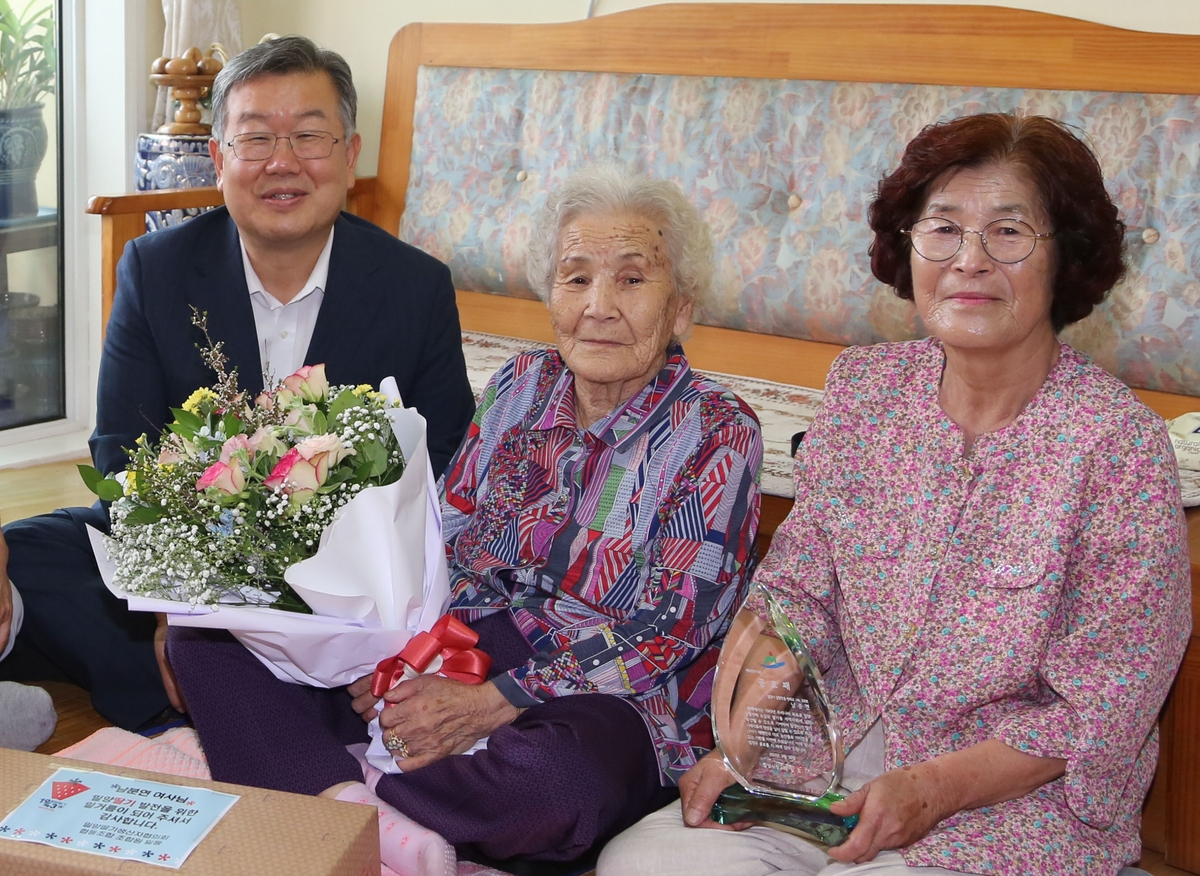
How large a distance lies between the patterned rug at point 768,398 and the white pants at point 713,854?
32.9 inches

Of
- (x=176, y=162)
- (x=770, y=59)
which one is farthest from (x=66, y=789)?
(x=176, y=162)

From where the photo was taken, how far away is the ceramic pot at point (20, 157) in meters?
4.05

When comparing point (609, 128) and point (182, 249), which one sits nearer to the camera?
point (182, 249)

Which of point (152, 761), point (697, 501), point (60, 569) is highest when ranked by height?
→ point (697, 501)

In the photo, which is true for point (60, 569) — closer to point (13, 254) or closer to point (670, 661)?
point (670, 661)

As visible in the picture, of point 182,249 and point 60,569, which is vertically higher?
point 182,249

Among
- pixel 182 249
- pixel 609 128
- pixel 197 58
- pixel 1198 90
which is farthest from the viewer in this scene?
pixel 197 58

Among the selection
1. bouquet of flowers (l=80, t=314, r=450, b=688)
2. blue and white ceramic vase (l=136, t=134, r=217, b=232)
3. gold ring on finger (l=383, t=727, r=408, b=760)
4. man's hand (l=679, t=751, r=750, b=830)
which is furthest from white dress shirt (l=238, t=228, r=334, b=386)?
blue and white ceramic vase (l=136, t=134, r=217, b=232)

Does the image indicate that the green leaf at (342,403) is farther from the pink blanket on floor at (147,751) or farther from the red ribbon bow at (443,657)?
the pink blanket on floor at (147,751)

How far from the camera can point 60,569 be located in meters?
2.44

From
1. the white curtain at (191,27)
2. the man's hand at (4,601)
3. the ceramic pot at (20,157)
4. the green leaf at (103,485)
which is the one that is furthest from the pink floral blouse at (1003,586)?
the ceramic pot at (20,157)

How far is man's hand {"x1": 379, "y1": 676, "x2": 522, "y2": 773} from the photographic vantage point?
5.85ft

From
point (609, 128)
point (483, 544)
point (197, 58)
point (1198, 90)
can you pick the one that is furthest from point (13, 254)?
point (1198, 90)

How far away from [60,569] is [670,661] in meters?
1.30
